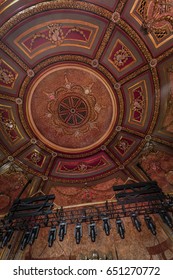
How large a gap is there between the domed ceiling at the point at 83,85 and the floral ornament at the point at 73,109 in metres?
0.04

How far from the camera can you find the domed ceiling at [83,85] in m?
6.86

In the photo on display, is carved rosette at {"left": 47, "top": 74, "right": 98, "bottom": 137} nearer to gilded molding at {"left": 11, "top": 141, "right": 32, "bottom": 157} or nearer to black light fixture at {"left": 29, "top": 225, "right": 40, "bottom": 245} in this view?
gilded molding at {"left": 11, "top": 141, "right": 32, "bottom": 157}

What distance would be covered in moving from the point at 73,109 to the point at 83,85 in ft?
3.71

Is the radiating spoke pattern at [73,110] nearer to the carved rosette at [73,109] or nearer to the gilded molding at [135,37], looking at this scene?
the carved rosette at [73,109]

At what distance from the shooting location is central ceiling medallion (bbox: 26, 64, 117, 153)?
845cm

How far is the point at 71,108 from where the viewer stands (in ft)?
29.9

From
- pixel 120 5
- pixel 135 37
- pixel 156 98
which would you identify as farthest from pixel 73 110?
pixel 120 5

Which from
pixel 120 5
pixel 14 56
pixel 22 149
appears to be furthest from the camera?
pixel 22 149

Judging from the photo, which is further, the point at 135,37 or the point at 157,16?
the point at 135,37

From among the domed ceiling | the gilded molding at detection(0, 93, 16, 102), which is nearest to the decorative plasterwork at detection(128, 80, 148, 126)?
the domed ceiling

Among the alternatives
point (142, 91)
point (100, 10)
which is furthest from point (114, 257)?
point (100, 10)

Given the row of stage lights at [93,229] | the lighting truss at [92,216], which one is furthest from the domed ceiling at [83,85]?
the row of stage lights at [93,229]

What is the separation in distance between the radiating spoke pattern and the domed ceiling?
4 centimetres

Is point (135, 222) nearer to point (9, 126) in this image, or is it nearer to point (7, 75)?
point (9, 126)
